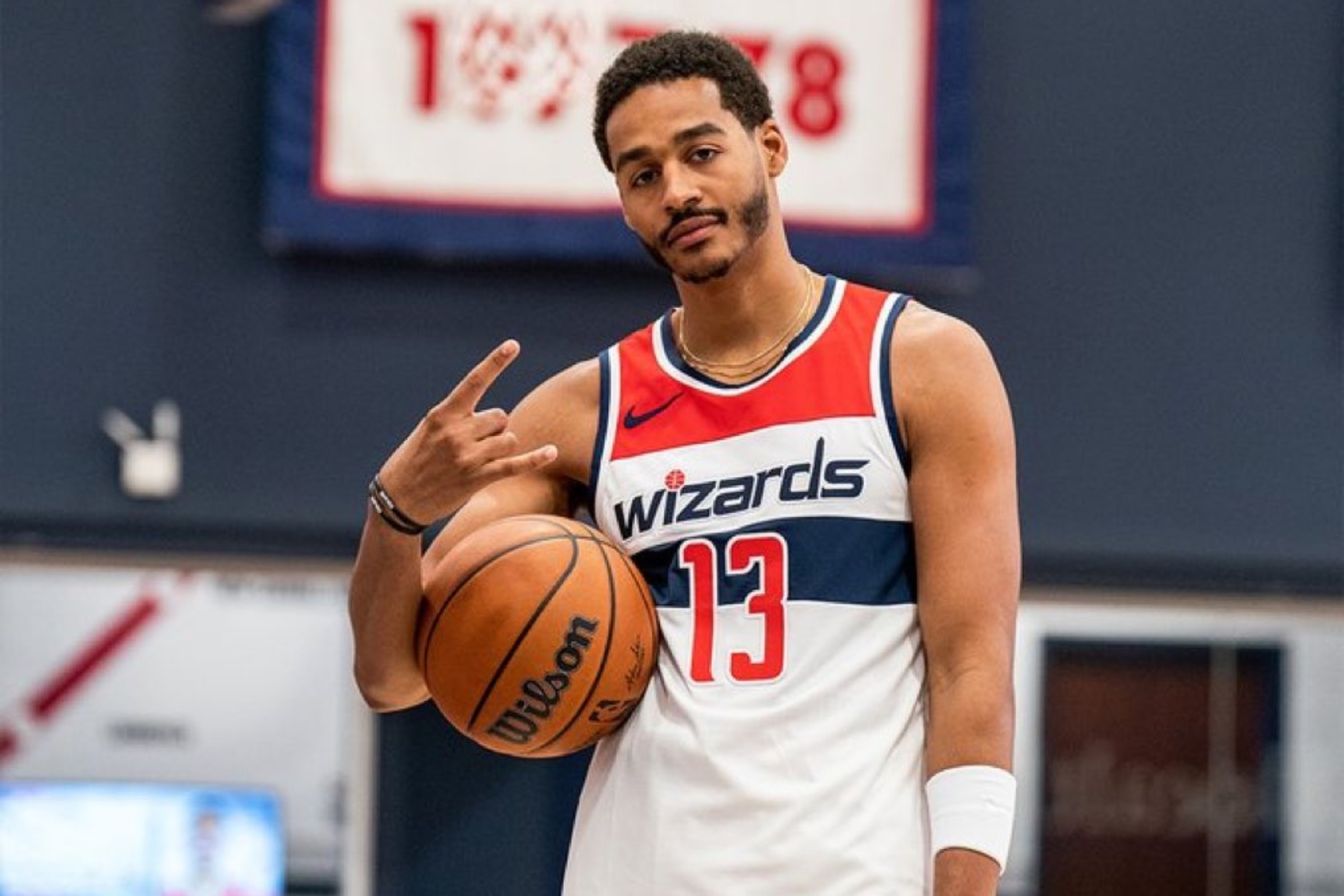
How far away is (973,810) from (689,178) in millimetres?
870

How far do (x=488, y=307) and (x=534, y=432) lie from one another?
348 centimetres

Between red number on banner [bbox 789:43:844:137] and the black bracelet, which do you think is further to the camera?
red number on banner [bbox 789:43:844:137]

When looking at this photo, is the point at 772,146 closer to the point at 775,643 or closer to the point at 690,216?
the point at 690,216

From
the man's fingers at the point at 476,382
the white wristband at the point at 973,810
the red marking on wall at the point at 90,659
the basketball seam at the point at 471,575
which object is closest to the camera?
the white wristband at the point at 973,810

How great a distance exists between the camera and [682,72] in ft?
9.43

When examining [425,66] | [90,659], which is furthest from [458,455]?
[90,659]

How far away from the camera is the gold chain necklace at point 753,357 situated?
2896 mm

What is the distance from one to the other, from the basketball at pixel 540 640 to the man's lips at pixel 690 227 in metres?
0.40

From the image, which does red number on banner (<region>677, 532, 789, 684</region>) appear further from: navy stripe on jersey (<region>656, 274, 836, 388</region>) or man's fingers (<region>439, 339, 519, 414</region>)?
man's fingers (<region>439, 339, 519, 414</region>)

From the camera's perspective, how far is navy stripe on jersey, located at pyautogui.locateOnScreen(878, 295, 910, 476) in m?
2.77

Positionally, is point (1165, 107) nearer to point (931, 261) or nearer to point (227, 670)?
point (931, 261)

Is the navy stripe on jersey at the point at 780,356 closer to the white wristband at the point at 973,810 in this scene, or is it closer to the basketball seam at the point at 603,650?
the basketball seam at the point at 603,650

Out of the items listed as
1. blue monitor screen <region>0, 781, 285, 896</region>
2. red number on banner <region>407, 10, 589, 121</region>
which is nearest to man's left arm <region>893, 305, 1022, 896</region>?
red number on banner <region>407, 10, 589, 121</region>

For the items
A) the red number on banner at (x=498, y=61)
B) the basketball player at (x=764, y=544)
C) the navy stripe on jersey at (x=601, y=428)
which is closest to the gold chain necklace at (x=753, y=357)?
the basketball player at (x=764, y=544)
